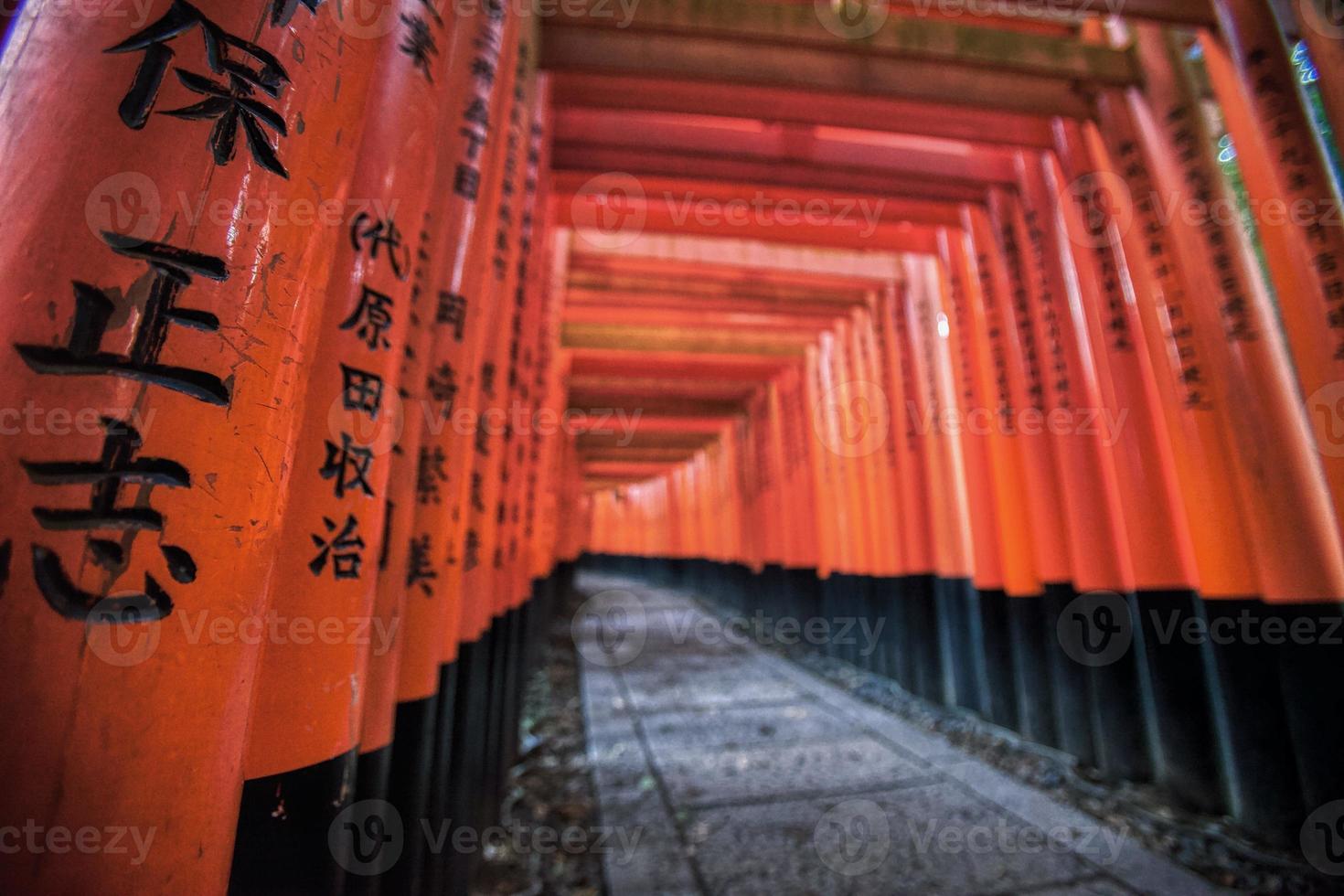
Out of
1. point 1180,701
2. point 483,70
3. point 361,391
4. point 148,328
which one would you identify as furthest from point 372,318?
point 1180,701

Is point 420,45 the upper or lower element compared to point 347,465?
upper

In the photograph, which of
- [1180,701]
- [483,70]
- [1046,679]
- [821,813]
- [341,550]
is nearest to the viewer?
[341,550]

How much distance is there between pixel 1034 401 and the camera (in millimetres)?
3787

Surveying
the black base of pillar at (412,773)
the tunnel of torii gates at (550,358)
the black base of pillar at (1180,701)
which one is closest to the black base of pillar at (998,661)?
the tunnel of torii gates at (550,358)

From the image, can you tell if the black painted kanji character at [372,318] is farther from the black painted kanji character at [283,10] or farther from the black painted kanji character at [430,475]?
the black painted kanji character at [430,475]

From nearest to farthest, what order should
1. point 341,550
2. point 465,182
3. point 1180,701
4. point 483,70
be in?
point 341,550 → point 465,182 → point 483,70 → point 1180,701

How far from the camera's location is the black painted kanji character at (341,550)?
1.09 metres

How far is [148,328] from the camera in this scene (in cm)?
65

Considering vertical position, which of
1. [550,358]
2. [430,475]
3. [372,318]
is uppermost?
[550,358]

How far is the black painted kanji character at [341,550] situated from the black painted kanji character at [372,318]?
386 millimetres

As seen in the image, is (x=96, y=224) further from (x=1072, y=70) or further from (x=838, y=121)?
(x=1072, y=70)

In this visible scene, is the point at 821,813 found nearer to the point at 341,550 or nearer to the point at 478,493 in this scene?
the point at 478,493

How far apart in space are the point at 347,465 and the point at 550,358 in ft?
15.2

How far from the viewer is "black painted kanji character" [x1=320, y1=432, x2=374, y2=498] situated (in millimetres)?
1126
